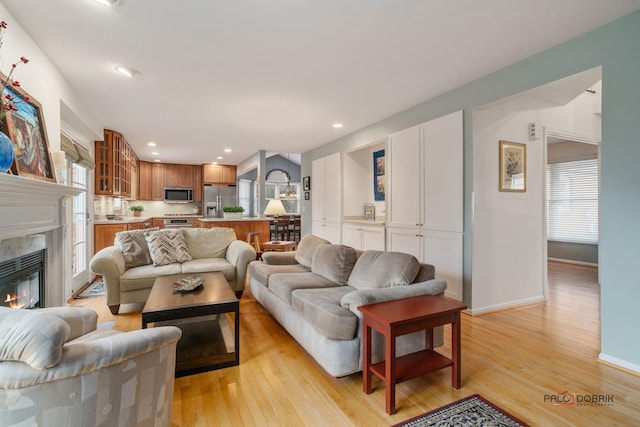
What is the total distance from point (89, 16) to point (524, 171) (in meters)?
4.41

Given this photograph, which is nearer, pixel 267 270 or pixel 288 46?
pixel 288 46

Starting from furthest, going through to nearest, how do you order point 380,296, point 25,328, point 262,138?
point 262,138, point 380,296, point 25,328

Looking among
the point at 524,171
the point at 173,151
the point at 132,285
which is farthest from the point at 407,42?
the point at 173,151

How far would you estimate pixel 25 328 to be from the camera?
928mm

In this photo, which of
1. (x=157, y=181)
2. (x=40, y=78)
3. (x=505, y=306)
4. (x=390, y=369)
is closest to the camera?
(x=390, y=369)

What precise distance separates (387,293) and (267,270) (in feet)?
5.49

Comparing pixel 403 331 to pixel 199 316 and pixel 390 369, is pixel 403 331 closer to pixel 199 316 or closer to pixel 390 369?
pixel 390 369

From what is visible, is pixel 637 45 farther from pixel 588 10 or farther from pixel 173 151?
pixel 173 151

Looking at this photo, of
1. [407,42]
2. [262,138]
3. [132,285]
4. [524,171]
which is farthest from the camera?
[262,138]

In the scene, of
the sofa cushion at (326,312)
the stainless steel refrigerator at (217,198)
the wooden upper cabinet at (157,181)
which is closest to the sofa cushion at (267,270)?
the sofa cushion at (326,312)

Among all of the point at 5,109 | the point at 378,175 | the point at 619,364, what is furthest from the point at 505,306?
the point at 5,109

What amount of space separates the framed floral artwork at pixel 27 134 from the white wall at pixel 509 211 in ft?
12.9

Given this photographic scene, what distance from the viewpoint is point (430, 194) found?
378 centimetres

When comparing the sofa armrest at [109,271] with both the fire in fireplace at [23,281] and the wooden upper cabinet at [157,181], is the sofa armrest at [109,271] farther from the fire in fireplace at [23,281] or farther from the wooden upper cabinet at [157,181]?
the wooden upper cabinet at [157,181]
